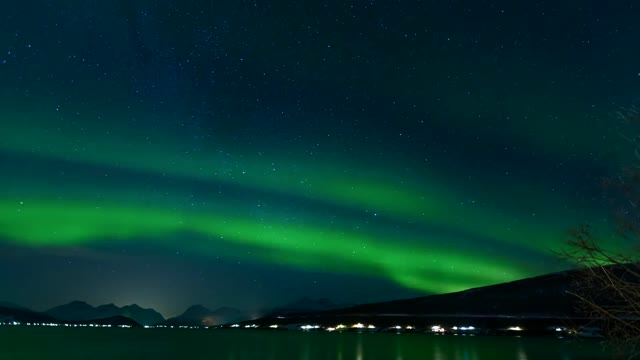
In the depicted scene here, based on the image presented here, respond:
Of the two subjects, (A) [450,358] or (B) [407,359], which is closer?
(B) [407,359]

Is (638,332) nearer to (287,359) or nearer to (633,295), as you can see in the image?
(633,295)

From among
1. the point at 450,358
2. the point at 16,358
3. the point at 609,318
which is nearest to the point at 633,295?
the point at 609,318

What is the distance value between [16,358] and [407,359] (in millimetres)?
72535

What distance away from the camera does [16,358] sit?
333 ft

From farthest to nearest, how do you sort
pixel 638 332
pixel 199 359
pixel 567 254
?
pixel 199 359 < pixel 638 332 < pixel 567 254

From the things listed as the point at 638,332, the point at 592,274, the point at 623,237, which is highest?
the point at 623,237

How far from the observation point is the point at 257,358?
329 feet

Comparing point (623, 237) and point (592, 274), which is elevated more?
point (623, 237)

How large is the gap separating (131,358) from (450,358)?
195 feet

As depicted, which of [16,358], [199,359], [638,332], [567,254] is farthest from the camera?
[16,358]

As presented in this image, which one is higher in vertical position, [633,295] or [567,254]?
[567,254]

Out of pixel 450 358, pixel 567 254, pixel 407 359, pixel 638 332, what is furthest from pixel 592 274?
pixel 450 358

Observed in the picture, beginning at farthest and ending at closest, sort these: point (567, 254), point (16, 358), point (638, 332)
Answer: point (16, 358) → point (638, 332) → point (567, 254)

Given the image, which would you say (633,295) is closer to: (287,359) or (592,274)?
(592,274)
